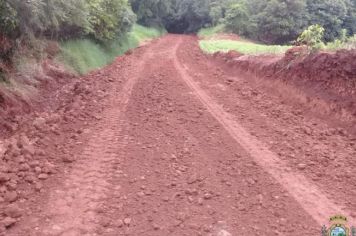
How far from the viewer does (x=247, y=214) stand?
4.70 metres

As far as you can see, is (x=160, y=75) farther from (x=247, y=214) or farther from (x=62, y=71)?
(x=247, y=214)

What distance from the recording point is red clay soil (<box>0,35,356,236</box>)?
4523mm

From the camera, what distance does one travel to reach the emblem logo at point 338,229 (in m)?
4.17

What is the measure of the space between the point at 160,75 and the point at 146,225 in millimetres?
8654

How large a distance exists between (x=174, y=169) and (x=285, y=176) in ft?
5.16

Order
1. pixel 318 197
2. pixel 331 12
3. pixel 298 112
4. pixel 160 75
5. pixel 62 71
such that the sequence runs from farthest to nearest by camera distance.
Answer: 1. pixel 331 12
2. pixel 160 75
3. pixel 62 71
4. pixel 298 112
5. pixel 318 197

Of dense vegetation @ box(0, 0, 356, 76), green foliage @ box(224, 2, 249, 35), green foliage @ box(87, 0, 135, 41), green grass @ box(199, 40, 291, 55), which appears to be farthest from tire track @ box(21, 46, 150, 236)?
green foliage @ box(224, 2, 249, 35)

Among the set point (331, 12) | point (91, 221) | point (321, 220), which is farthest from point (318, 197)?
point (331, 12)

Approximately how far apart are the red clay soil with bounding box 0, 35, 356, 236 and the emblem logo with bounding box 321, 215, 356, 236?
10 cm

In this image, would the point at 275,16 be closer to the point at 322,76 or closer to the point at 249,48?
the point at 249,48

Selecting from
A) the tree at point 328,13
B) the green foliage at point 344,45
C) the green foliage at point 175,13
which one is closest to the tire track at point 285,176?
the green foliage at point 344,45

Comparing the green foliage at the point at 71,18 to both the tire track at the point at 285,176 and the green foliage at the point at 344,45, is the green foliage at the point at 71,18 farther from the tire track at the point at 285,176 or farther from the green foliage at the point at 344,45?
the green foliage at the point at 344,45

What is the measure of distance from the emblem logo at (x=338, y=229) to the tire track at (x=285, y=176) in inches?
4.7

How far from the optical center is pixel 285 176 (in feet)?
18.7
